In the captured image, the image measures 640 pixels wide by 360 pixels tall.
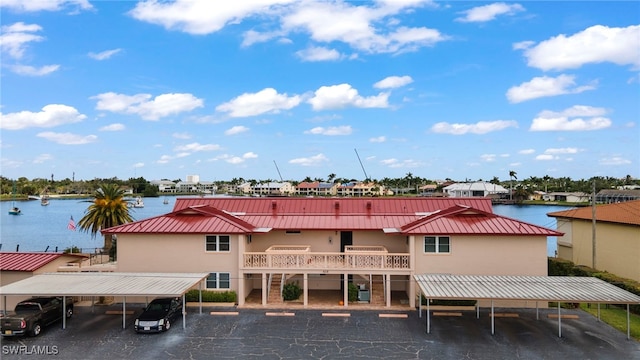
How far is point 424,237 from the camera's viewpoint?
24.4 metres

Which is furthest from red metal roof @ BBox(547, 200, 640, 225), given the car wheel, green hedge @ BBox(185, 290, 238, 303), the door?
the car wheel

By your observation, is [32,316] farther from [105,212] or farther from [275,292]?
[105,212]

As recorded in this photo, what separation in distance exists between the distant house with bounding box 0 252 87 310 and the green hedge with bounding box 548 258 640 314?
30505 mm

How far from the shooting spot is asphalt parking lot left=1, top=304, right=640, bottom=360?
675 inches

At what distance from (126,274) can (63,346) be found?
567 centimetres

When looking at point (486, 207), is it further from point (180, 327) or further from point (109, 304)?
point (109, 304)

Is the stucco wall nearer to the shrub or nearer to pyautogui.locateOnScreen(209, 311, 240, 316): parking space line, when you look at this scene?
the shrub

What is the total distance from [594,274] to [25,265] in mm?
32856

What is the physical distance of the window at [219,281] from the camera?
80.9 ft

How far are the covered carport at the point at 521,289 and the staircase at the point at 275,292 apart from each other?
827cm

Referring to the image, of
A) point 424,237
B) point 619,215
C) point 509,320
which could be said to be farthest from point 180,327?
point 619,215

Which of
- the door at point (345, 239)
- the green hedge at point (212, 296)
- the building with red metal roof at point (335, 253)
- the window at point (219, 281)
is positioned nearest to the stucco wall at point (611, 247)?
the building with red metal roof at point (335, 253)

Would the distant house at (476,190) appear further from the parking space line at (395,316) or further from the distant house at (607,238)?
the parking space line at (395,316)

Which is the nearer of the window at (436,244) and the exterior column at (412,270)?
the exterior column at (412,270)
